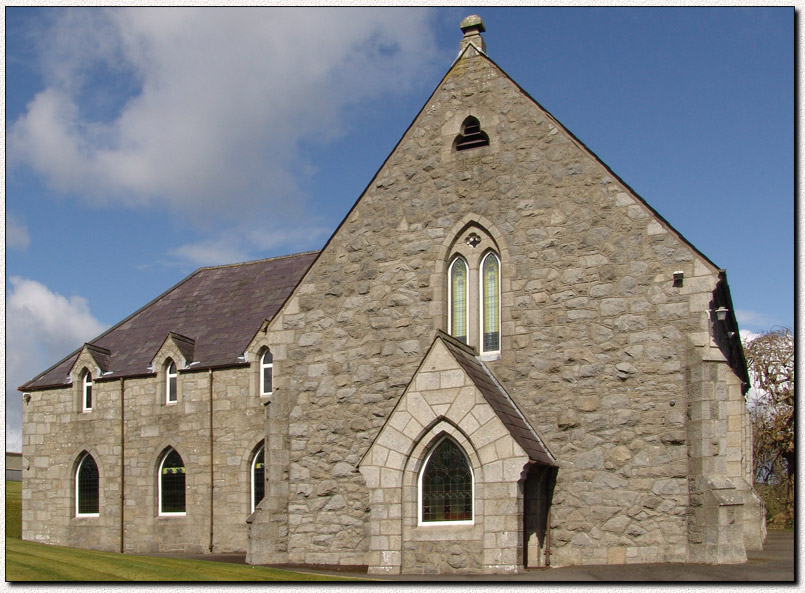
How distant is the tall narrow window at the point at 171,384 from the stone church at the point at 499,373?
1141 centimetres

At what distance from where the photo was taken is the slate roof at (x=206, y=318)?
31812 mm

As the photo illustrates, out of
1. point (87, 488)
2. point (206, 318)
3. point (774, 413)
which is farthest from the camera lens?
point (774, 413)

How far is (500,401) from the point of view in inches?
706

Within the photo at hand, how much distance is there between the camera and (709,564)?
16.1 meters

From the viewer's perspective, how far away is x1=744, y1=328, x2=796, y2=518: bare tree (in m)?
39.9

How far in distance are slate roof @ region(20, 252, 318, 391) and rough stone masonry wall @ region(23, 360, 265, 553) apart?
766mm

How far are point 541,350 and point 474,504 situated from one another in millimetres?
3452

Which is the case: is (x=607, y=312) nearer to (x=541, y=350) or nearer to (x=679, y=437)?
(x=541, y=350)

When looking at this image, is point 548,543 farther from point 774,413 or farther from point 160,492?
point 774,413

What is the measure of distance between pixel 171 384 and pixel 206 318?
10.1 feet

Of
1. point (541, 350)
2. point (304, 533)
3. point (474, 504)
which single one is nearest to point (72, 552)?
point (304, 533)

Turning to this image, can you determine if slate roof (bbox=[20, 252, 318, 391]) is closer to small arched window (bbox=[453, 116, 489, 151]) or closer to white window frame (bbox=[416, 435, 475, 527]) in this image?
small arched window (bbox=[453, 116, 489, 151])

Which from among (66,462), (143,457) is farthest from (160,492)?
(66,462)

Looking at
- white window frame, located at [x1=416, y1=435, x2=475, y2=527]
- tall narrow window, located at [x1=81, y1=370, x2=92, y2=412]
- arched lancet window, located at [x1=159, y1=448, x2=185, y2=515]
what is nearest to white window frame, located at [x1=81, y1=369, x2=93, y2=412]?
tall narrow window, located at [x1=81, y1=370, x2=92, y2=412]
